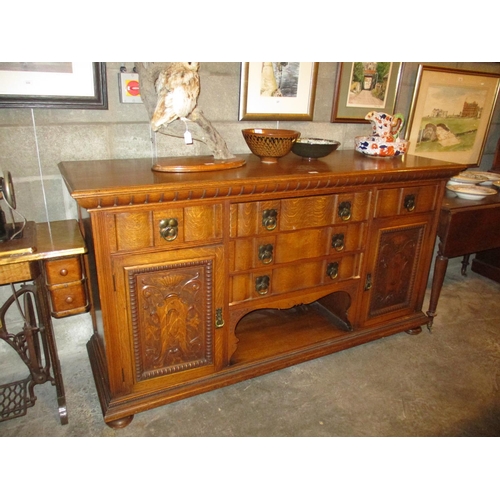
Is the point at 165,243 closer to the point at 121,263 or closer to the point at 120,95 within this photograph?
the point at 121,263

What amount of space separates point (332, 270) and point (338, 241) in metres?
0.15

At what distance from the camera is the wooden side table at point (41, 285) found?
4.50 feet

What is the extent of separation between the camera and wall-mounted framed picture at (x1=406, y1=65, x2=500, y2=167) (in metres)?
2.57

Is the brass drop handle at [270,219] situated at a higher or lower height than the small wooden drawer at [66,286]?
higher

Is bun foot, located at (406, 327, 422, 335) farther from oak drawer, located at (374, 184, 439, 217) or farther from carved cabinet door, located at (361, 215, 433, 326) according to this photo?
oak drawer, located at (374, 184, 439, 217)

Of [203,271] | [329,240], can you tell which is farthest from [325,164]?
[203,271]

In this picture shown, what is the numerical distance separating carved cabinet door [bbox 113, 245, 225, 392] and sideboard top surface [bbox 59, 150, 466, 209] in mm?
236

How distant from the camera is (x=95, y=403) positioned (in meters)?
1.77

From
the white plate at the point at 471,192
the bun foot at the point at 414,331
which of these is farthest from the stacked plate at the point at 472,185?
the bun foot at the point at 414,331

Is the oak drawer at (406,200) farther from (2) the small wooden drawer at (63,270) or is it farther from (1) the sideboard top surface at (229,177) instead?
(2) the small wooden drawer at (63,270)

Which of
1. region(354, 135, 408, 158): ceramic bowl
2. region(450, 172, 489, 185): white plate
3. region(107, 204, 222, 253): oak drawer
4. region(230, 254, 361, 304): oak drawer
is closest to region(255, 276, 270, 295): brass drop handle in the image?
region(230, 254, 361, 304): oak drawer

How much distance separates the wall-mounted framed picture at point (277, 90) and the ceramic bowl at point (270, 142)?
25cm

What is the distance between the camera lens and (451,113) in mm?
2754

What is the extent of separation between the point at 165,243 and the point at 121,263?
17 cm
